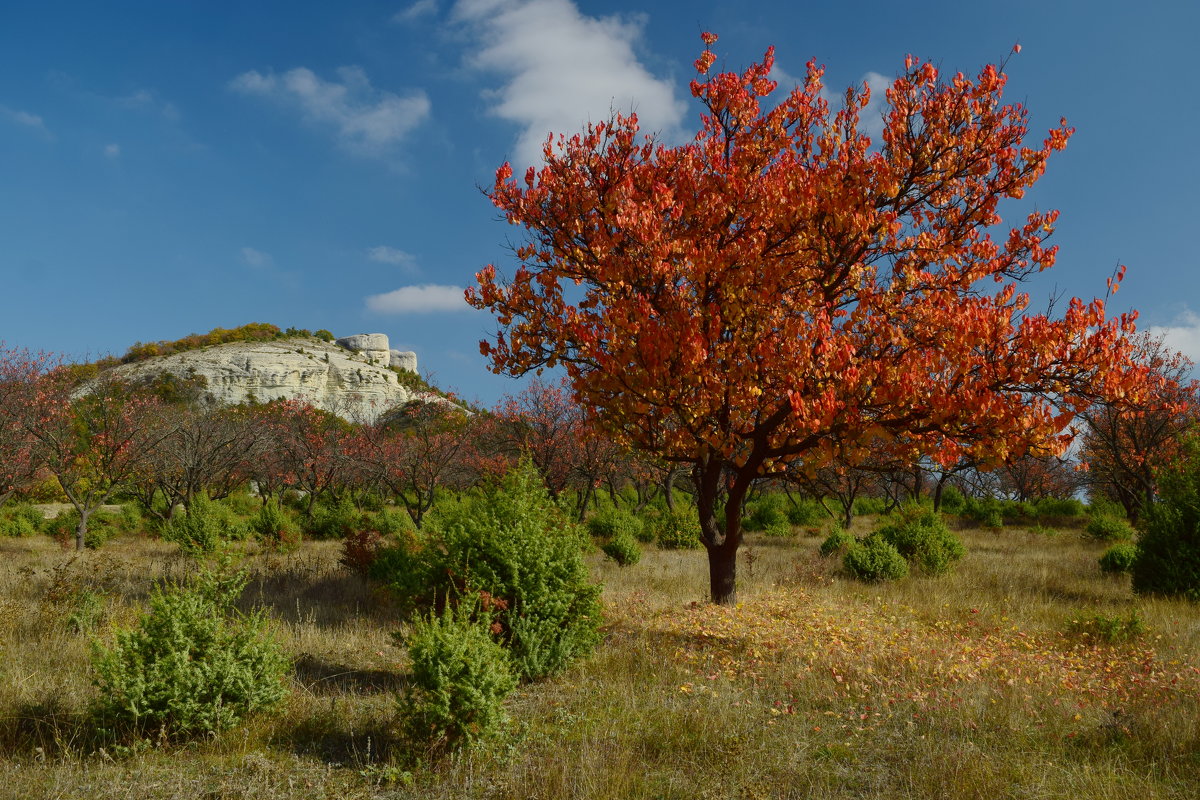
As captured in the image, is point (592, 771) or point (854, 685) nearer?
point (592, 771)

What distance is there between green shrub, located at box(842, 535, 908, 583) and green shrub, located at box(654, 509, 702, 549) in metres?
6.68

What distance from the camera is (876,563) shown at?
13.0 m

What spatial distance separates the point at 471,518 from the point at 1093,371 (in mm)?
6672

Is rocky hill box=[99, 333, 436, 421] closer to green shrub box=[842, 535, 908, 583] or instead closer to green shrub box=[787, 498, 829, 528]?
green shrub box=[787, 498, 829, 528]

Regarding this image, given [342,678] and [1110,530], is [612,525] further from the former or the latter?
[1110,530]

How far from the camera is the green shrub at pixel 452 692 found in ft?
15.2

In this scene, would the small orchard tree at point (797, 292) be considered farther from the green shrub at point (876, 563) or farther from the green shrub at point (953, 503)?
the green shrub at point (953, 503)

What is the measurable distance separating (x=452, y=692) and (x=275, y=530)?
54.1ft

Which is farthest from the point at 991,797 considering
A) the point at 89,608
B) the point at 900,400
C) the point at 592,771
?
the point at 89,608

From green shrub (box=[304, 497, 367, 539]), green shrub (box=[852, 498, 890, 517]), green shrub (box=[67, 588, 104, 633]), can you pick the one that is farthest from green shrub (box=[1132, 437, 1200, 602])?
green shrub (box=[852, 498, 890, 517])

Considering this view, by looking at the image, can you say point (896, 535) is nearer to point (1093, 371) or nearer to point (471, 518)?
point (1093, 371)

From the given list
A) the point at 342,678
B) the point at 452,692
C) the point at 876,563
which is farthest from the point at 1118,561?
the point at 342,678

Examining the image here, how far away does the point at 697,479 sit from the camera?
10305 millimetres

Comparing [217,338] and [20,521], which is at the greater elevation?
[217,338]
